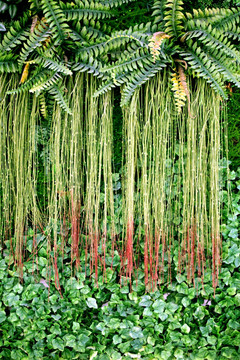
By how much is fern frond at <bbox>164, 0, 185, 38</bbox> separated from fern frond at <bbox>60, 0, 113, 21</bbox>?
0.99 ft

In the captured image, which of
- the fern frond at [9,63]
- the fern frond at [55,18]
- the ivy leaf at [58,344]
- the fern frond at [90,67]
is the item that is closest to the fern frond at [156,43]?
the fern frond at [90,67]

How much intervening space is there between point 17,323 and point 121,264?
26.4 inches

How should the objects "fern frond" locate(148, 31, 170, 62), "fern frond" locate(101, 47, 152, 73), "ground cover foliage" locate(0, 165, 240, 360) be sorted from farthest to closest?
"ground cover foliage" locate(0, 165, 240, 360) < "fern frond" locate(101, 47, 152, 73) < "fern frond" locate(148, 31, 170, 62)

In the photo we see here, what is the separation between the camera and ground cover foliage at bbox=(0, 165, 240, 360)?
69.1 inches

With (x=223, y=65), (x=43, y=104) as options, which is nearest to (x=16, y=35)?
(x=43, y=104)

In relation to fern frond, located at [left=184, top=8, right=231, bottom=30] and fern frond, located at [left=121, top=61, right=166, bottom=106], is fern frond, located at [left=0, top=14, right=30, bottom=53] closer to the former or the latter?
fern frond, located at [left=121, top=61, right=166, bottom=106]

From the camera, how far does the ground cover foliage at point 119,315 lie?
1.75m

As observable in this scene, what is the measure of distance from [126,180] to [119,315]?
75cm

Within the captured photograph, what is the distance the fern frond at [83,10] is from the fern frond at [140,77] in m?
0.34

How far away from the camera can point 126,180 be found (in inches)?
68.7

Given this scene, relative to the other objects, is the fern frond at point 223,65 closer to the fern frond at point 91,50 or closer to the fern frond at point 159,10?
the fern frond at point 159,10

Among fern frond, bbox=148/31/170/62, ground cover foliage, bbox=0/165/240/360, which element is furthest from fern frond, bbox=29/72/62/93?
ground cover foliage, bbox=0/165/240/360

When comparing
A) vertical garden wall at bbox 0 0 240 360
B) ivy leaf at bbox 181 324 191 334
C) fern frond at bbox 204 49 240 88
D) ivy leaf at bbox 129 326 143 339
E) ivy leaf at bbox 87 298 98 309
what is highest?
fern frond at bbox 204 49 240 88

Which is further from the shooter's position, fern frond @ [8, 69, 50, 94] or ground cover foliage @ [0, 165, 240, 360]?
ground cover foliage @ [0, 165, 240, 360]
